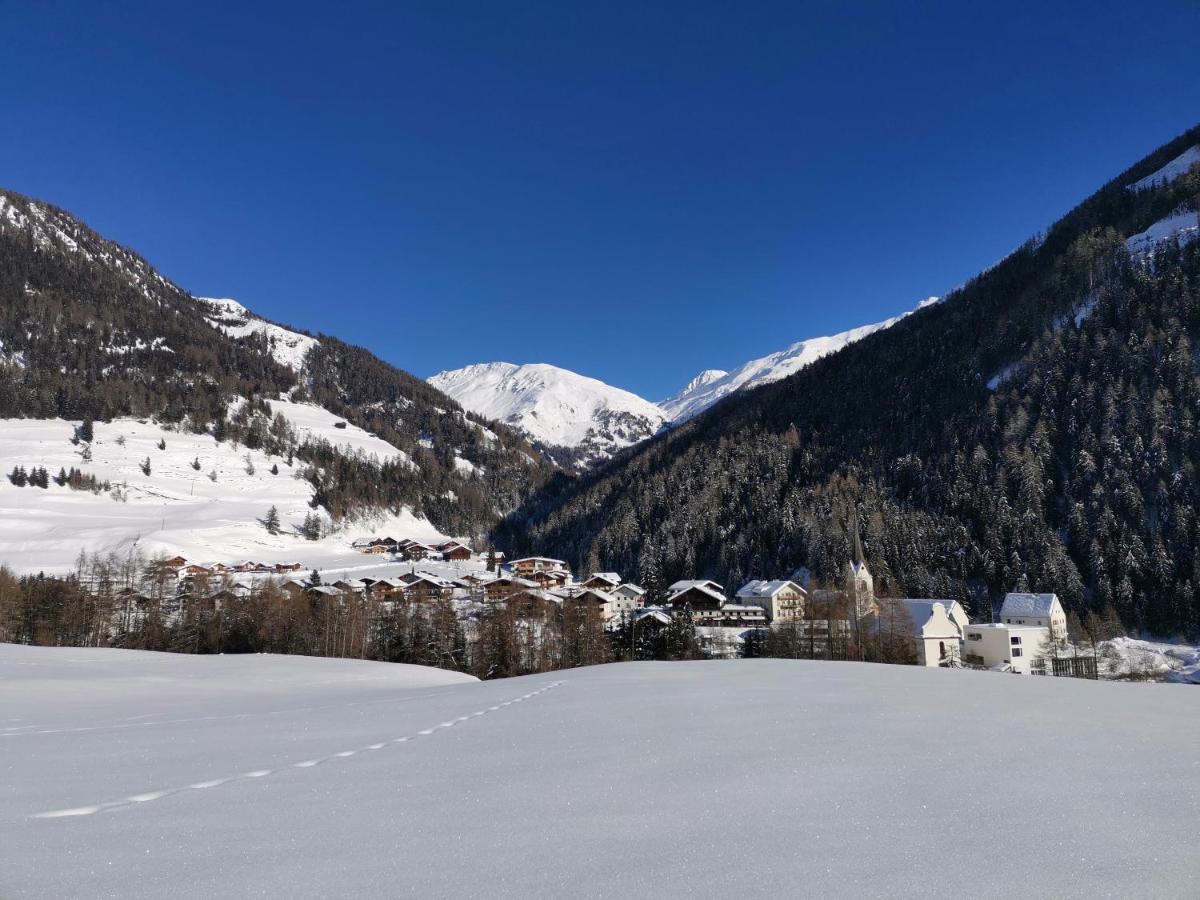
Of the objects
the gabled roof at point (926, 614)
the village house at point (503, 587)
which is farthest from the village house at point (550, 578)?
the gabled roof at point (926, 614)

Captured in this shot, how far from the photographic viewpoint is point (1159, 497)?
65688mm

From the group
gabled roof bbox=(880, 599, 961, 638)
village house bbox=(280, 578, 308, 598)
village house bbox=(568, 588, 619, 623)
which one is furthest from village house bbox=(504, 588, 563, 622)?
gabled roof bbox=(880, 599, 961, 638)

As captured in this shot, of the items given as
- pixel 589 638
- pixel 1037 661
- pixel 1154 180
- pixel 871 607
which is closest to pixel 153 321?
pixel 589 638

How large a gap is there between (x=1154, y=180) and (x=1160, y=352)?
2503 inches

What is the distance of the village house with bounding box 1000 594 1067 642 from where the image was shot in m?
58.6

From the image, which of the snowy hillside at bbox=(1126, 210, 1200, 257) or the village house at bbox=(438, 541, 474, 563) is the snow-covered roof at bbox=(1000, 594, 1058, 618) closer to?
the snowy hillside at bbox=(1126, 210, 1200, 257)

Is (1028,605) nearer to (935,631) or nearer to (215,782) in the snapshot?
(935,631)

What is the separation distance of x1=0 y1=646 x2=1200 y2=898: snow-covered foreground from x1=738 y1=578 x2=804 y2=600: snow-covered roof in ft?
225

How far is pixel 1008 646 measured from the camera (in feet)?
188

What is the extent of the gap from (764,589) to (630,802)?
256 ft

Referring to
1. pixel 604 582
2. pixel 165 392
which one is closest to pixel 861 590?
pixel 604 582

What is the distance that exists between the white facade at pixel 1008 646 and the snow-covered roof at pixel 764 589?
20.2m

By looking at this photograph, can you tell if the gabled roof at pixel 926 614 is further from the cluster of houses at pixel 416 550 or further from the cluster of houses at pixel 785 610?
the cluster of houses at pixel 416 550

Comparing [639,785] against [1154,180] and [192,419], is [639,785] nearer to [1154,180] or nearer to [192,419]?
[1154,180]
